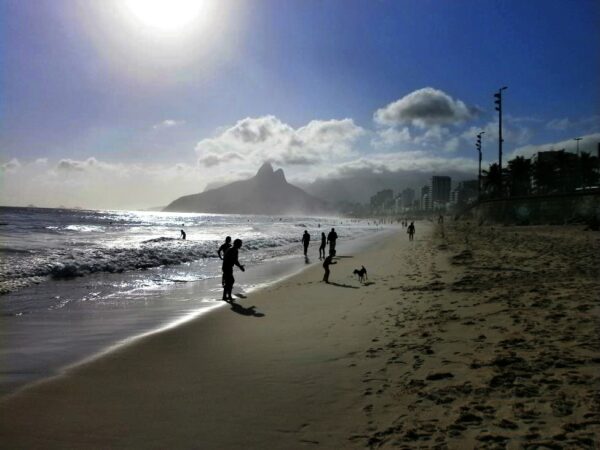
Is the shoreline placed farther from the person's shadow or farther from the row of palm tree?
the row of palm tree

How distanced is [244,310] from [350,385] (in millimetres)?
5726

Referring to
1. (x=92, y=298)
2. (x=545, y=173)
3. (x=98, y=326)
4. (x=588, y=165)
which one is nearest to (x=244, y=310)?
(x=98, y=326)

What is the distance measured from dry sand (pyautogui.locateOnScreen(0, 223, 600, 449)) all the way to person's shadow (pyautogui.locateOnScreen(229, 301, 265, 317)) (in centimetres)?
66

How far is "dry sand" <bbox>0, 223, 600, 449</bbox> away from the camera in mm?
3531

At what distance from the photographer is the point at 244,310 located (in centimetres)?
1004

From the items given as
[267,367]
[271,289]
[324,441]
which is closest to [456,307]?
[267,367]

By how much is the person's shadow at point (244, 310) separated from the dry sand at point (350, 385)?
659 mm

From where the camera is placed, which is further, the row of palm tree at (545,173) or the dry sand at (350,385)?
the row of palm tree at (545,173)

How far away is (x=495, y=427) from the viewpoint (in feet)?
11.1

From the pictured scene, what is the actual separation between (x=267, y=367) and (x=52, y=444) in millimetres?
2674

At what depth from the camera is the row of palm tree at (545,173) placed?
200 ft

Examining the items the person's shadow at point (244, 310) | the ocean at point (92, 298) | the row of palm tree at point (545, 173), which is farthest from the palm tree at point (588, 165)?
the person's shadow at point (244, 310)

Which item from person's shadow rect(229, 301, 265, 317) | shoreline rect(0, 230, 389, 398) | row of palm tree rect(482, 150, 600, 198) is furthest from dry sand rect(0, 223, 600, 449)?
row of palm tree rect(482, 150, 600, 198)

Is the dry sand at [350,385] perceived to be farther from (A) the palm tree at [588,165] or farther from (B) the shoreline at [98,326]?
(A) the palm tree at [588,165]
